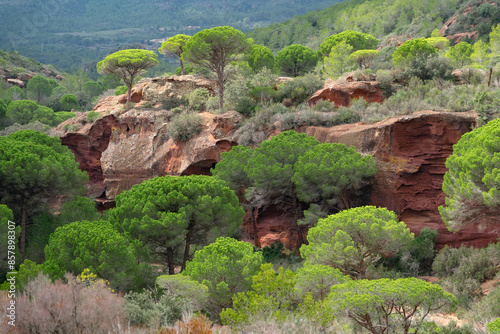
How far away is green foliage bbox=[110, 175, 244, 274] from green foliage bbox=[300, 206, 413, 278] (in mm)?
4296

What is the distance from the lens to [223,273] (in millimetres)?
12312

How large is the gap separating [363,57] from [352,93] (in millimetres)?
17422

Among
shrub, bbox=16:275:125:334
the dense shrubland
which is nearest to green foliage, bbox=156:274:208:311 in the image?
the dense shrubland

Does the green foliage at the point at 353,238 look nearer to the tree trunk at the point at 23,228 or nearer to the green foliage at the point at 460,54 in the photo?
the tree trunk at the point at 23,228

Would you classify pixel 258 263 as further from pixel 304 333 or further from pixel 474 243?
pixel 474 243

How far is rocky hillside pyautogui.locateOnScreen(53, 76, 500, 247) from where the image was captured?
787 inches

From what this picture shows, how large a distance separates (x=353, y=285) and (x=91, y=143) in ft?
92.8

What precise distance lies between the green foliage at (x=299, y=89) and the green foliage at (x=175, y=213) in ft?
43.2

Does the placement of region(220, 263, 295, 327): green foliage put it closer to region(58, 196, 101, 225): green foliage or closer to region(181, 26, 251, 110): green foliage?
region(58, 196, 101, 225): green foliage

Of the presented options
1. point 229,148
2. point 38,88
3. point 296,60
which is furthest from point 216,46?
point 38,88

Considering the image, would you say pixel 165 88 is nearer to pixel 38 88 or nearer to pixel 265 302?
pixel 265 302

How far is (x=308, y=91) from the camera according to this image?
29594 millimetres

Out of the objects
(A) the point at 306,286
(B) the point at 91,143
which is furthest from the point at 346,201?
(B) the point at 91,143

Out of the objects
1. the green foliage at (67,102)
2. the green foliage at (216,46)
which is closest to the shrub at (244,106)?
the green foliage at (216,46)
